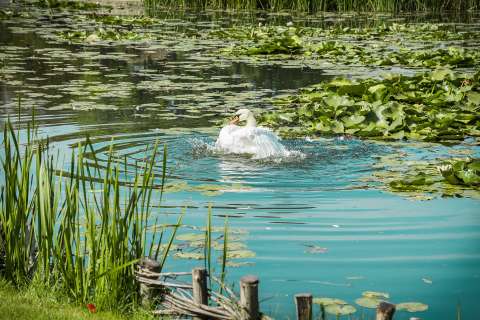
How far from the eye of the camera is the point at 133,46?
1814cm

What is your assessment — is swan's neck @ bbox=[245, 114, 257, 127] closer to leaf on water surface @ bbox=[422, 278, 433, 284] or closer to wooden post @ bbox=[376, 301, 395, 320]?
leaf on water surface @ bbox=[422, 278, 433, 284]

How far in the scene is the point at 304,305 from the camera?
3.82 metres

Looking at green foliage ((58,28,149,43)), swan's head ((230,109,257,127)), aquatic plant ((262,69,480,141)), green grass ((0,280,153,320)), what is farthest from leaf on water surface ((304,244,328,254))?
green foliage ((58,28,149,43))

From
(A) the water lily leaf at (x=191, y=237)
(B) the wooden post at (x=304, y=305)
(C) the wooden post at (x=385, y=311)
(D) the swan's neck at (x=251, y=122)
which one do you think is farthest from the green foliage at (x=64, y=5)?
(C) the wooden post at (x=385, y=311)

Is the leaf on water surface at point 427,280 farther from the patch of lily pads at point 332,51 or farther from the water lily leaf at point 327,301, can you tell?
the patch of lily pads at point 332,51

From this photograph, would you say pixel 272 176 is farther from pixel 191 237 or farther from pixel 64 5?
pixel 64 5

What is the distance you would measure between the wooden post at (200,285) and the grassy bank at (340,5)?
21.5 meters

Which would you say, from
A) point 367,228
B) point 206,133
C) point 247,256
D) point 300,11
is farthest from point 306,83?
point 300,11

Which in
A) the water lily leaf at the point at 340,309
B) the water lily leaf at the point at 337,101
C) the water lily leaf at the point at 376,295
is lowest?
the water lily leaf at the point at 376,295

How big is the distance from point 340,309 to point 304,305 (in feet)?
2.60

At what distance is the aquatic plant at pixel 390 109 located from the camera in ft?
30.8

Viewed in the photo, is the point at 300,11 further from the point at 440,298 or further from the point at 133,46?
the point at 440,298

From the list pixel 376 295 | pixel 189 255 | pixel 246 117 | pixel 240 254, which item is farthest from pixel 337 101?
pixel 376 295

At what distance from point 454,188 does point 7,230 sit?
3.94m
